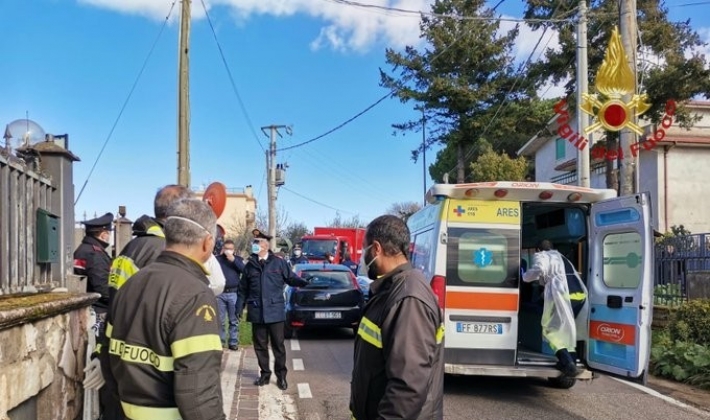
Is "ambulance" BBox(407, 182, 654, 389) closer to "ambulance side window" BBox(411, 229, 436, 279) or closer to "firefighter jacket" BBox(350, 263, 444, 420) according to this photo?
"ambulance side window" BBox(411, 229, 436, 279)

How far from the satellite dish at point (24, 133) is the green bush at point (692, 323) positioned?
8.62 m

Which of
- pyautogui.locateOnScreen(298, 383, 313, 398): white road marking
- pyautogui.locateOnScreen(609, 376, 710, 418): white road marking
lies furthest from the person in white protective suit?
pyautogui.locateOnScreen(298, 383, 313, 398): white road marking

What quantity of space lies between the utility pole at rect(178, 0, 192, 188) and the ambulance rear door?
6.86 m

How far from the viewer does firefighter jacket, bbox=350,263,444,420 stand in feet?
8.13

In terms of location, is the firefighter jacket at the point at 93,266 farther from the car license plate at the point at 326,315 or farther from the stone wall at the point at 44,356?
the car license plate at the point at 326,315

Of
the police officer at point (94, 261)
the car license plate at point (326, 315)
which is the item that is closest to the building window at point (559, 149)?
the car license plate at point (326, 315)

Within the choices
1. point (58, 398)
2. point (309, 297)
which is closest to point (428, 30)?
point (309, 297)

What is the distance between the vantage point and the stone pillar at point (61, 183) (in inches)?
195

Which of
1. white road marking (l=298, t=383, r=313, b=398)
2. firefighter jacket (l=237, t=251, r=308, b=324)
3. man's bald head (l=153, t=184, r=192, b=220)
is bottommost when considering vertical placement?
white road marking (l=298, t=383, r=313, b=398)

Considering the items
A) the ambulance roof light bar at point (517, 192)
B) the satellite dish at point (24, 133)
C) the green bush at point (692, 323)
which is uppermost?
the satellite dish at point (24, 133)

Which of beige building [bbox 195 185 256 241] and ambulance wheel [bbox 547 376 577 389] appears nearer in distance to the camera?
ambulance wheel [bbox 547 376 577 389]

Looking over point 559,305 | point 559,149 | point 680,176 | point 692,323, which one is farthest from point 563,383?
point 559,149

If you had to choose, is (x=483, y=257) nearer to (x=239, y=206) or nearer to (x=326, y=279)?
(x=326, y=279)

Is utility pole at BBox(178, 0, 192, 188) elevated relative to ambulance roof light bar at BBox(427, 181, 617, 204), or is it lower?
elevated
